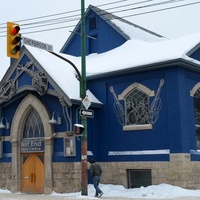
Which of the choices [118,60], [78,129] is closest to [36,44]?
[78,129]

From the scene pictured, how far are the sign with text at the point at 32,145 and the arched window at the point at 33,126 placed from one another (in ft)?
1.08

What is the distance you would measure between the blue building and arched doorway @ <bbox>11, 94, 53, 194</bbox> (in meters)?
0.05

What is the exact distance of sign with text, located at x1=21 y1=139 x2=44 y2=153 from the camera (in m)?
20.0

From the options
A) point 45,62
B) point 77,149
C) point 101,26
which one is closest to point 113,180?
point 77,149

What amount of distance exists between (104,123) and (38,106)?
131 inches

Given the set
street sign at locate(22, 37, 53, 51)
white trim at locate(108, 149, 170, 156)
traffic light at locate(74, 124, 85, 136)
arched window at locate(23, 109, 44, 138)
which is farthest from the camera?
arched window at locate(23, 109, 44, 138)

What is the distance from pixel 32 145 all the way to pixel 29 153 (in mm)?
492

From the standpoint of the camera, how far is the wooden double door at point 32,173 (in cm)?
1983

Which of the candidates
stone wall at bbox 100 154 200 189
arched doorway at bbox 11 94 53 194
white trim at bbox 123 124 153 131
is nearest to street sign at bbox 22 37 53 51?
arched doorway at bbox 11 94 53 194

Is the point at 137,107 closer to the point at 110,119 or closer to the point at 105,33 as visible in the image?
the point at 110,119

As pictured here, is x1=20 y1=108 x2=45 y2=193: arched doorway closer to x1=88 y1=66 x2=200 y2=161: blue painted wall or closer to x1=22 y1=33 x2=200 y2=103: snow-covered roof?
x1=22 y1=33 x2=200 y2=103: snow-covered roof

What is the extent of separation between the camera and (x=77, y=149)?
61.4 ft

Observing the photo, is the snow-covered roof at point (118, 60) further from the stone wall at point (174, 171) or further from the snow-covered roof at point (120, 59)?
the stone wall at point (174, 171)

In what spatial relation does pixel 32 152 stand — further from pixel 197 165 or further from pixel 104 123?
pixel 197 165
